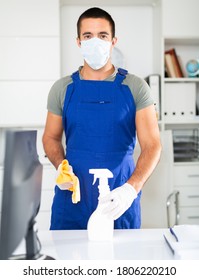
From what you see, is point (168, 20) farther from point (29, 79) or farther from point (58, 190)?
point (58, 190)

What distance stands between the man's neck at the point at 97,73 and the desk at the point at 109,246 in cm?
57

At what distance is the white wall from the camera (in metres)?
2.62

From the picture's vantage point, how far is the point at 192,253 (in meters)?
0.77

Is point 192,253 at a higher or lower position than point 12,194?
lower

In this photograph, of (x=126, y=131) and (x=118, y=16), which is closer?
(x=126, y=131)

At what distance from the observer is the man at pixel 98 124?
3.86 ft

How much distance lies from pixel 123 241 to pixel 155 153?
0.37 m

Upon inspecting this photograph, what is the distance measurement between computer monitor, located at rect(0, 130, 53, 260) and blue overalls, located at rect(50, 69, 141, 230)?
448 millimetres

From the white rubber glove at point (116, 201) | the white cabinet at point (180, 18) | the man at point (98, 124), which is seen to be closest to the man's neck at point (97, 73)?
the man at point (98, 124)

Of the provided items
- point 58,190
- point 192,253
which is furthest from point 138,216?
point 192,253

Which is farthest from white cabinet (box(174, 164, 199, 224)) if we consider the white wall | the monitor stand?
the monitor stand

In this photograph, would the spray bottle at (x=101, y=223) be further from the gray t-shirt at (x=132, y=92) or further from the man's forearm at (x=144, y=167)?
the gray t-shirt at (x=132, y=92)

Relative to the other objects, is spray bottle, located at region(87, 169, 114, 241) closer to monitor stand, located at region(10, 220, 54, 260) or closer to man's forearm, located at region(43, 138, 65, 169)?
monitor stand, located at region(10, 220, 54, 260)

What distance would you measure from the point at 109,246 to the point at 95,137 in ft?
1.46
